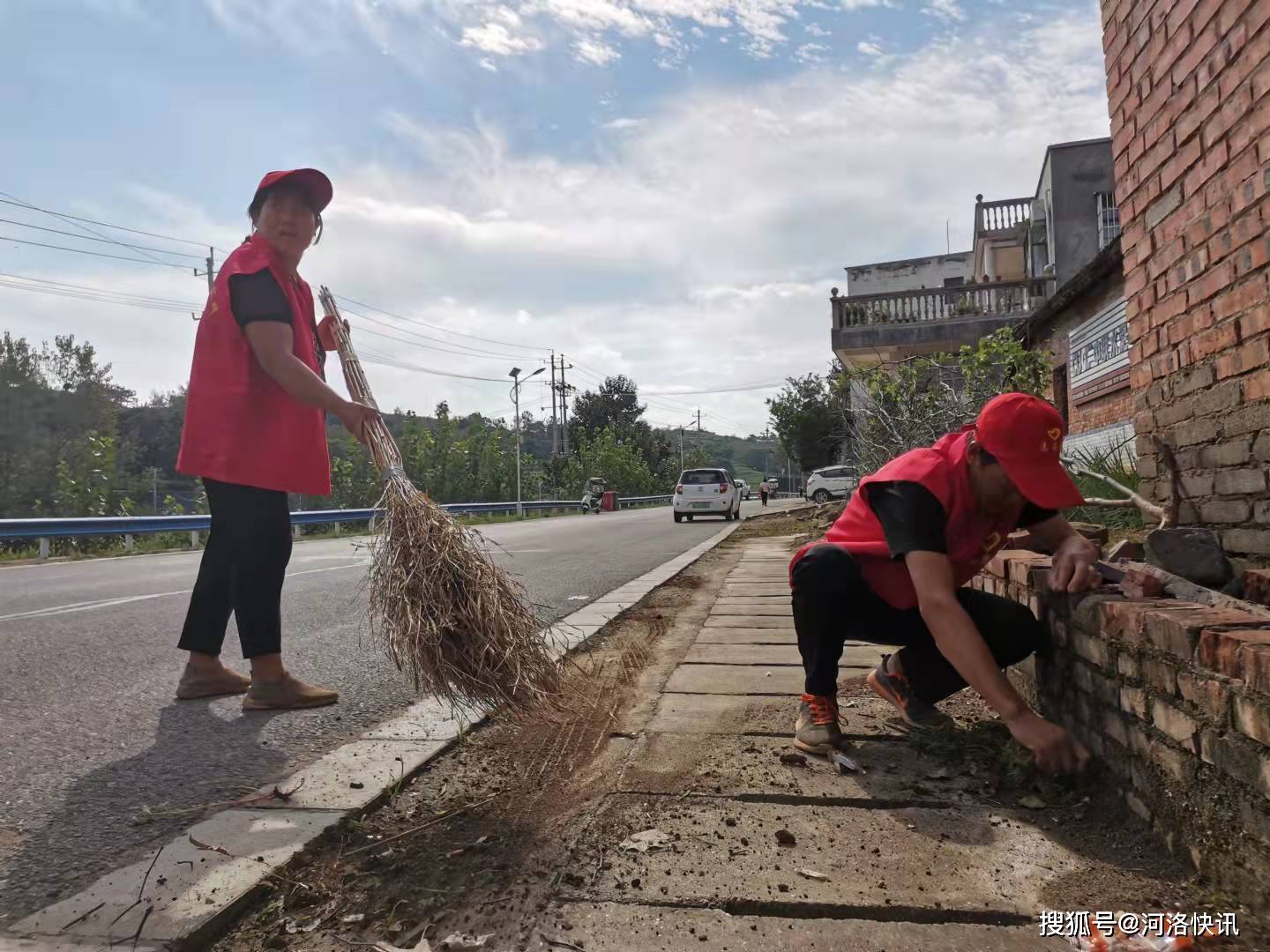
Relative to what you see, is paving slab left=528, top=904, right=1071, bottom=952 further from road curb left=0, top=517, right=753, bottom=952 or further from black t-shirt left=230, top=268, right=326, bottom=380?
black t-shirt left=230, top=268, right=326, bottom=380

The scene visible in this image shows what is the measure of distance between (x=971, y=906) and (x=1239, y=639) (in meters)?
0.71

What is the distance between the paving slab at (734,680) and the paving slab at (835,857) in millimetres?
1225

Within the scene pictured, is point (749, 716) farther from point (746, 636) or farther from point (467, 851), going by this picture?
point (746, 636)

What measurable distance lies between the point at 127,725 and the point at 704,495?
69.2 feet

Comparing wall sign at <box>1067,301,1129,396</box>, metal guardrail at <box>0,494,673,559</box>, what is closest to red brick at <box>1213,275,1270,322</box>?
wall sign at <box>1067,301,1129,396</box>

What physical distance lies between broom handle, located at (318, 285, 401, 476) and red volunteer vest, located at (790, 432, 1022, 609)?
4.84 ft

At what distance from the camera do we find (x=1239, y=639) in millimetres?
1535

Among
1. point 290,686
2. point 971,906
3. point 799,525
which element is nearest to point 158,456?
point 799,525

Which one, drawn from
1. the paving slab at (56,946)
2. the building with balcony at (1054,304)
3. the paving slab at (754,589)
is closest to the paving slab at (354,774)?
the paving slab at (56,946)

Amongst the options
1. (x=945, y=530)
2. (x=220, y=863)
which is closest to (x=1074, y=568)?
(x=945, y=530)

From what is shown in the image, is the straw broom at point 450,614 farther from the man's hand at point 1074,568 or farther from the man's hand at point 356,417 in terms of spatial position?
the man's hand at point 1074,568

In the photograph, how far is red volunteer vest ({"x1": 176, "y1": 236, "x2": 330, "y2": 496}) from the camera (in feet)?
9.85

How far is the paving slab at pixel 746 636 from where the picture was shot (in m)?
4.46

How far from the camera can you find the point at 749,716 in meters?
3.02
